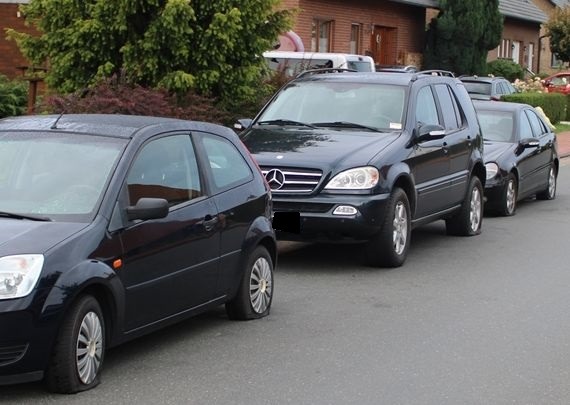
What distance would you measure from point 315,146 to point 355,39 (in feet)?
77.3

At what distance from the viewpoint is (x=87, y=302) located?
6078 millimetres

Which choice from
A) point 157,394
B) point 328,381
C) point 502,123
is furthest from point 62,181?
point 502,123

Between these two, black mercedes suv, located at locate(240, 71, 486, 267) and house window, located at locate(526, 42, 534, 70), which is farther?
house window, located at locate(526, 42, 534, 70)

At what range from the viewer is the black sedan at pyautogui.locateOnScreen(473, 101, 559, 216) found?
14797 millimetres

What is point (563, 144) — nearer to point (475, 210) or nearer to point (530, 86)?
point (530, 86)

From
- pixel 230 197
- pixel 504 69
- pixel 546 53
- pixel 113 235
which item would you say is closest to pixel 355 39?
pixel 504 69

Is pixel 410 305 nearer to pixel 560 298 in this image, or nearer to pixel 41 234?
pixel 560 298

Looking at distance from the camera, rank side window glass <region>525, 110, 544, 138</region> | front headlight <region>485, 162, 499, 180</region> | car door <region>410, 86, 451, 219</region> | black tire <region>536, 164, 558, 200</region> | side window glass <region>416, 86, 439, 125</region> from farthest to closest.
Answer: black tire <region>536, 164, 558, 200</region> < side window glass <region>525, 110, 544, 138</region> < front headlight <region>485, 162, 499, 180</region> < side window glass <region>416, 86, 439, 125</region> < car door <region>410, 86, 451, 219</region>

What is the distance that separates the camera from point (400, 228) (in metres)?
10.6

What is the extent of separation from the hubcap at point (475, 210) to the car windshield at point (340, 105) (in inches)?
78.8

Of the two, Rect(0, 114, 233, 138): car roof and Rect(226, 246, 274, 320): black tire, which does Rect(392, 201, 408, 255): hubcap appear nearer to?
Rect(226, 246, 274, 320): black tire

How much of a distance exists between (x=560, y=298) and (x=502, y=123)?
23.4 ft

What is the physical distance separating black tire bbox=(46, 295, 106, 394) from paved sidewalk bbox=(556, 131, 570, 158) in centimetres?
2118

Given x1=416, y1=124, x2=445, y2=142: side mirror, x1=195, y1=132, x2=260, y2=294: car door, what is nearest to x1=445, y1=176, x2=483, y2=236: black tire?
x1=416, y1=124, x2=445, y2=142: side mirror
